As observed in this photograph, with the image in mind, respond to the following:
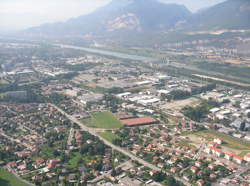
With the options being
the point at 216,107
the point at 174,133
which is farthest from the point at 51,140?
the point at 216,107

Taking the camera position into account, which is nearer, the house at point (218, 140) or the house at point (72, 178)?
the house at point (72, 178)

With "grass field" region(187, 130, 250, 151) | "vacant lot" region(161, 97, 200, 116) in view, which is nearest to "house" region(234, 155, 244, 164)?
"grass field" region(187, 130, 250, 151)

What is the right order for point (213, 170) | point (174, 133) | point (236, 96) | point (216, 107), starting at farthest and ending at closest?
point (236, 96) → point (216, 107) → point (174, 133) → point (213, 170)

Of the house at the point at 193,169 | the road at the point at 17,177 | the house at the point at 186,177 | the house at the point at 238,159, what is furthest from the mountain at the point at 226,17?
the road at the point at 17,177

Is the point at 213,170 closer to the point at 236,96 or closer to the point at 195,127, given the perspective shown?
the point at 195,127

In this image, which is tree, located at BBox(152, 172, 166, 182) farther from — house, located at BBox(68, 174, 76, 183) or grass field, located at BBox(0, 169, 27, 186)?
grass field, located at BBox(0, 169, 27, 186)

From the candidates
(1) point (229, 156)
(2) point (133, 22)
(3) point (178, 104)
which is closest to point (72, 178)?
(1) point (229, 156)

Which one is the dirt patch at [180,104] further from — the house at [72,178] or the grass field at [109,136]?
the house at [72,178]
